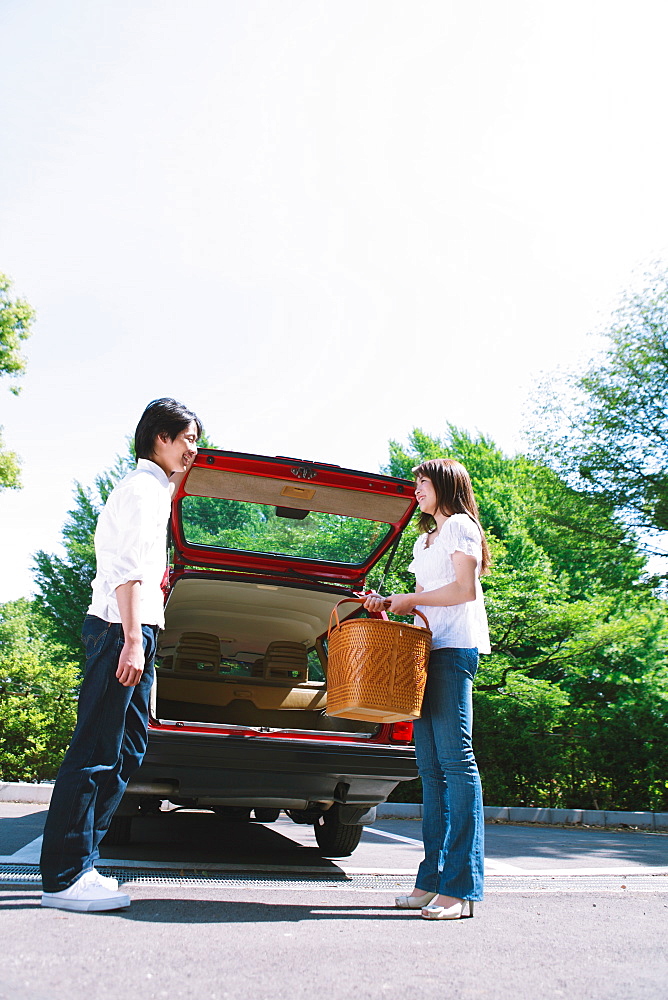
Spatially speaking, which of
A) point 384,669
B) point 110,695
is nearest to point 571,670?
point 384,669

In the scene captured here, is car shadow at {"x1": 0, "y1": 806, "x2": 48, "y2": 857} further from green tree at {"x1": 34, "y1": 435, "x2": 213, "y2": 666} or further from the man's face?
green tree at {"x1": 34, "y1": 435, "x2": 213, "y2": 666}

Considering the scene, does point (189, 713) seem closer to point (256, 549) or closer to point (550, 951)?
point (256, 549)

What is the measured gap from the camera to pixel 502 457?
2506cm

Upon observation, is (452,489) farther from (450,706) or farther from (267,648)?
(267,648)

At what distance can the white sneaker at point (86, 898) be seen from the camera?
2.88 meters

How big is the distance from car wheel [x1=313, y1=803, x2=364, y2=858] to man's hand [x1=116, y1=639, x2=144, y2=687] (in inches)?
91.3

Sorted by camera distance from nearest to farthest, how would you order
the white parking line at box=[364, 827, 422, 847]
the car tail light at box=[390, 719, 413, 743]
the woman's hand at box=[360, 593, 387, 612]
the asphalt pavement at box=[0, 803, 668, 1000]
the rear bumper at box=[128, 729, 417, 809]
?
the asphalt pavement at box=[0, 803, 668, 1000] → the woman's hand at box=[360, 593, 387, 612] → the rear bumper at box=[128, 729, 417, 809] → the car tail light at box=[390, 719, 413, 743] → the white parking line at box=[364, 827, 422, 847]

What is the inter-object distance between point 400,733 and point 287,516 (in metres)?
1.56

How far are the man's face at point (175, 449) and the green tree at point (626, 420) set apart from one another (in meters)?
12.8

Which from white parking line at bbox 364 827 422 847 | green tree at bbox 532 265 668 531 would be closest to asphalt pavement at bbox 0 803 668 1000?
white parking line at bbox 364 827 422 847

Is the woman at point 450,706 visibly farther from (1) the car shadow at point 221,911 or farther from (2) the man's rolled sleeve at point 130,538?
(2) the man's rolled sleeve at point 130,538

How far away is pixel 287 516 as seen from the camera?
5.28m

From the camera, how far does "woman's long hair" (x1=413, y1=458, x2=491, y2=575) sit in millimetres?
3695

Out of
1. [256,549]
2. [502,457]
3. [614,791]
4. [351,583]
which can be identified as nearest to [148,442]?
[256,549]
